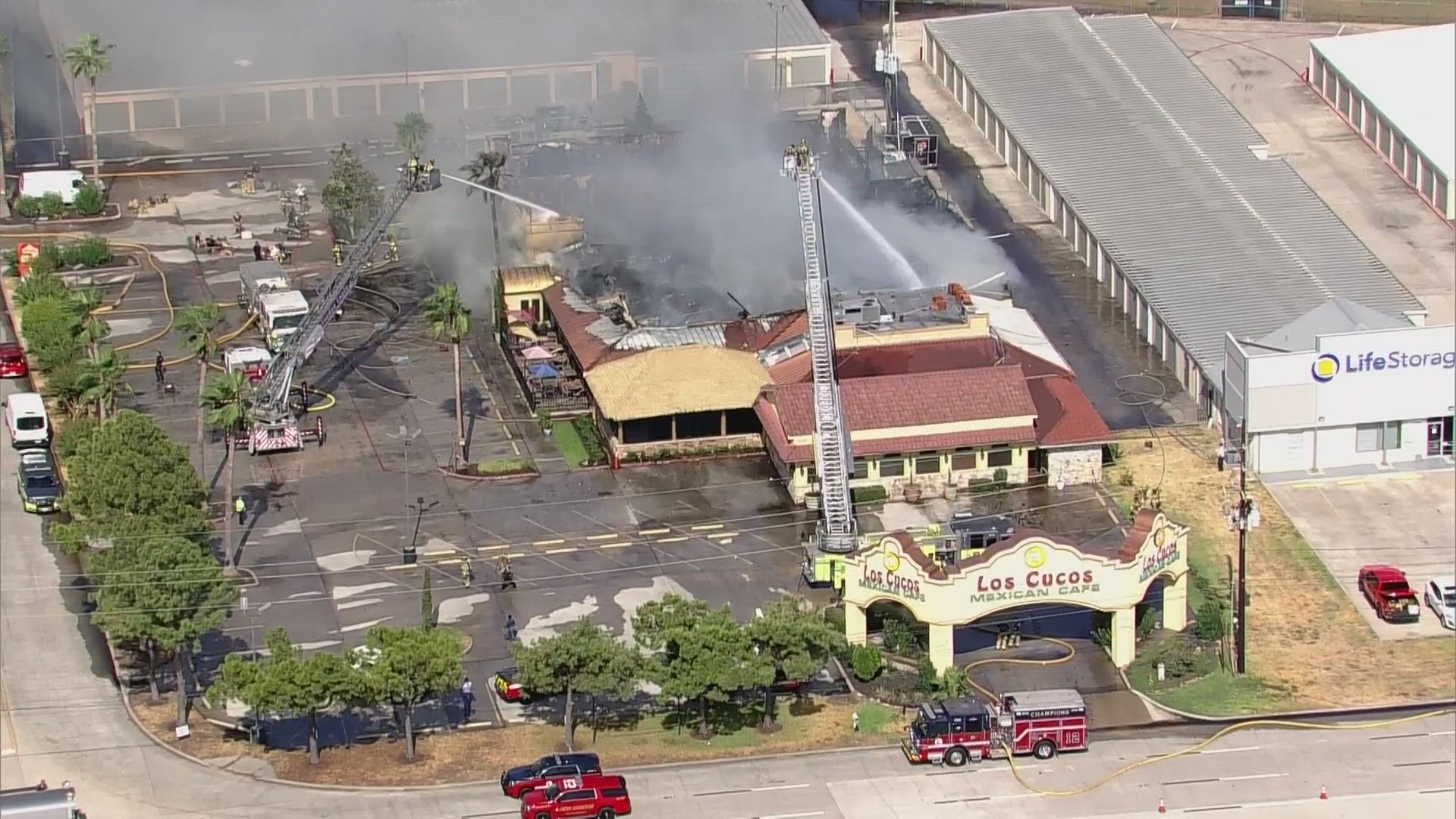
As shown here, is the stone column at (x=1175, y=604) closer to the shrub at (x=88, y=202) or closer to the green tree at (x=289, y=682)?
the green tree at (x=289, y=682)

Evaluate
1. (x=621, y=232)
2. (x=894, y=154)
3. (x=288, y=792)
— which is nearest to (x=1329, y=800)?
(x=288, y=792)

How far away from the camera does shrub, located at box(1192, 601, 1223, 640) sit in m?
99.4

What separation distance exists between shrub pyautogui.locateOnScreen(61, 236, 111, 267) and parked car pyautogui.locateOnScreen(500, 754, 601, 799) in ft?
194

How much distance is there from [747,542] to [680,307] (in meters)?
18.0

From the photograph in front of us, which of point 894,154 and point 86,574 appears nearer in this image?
point 86,574

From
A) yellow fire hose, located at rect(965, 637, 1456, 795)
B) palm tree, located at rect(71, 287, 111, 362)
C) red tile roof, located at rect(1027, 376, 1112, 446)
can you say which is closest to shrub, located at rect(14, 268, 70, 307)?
palm tree, located at rect(71, 287, 111, 362)

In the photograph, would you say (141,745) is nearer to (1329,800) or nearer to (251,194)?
(1329,800)

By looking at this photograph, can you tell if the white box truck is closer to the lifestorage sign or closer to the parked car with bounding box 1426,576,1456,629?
the lifestorage sign

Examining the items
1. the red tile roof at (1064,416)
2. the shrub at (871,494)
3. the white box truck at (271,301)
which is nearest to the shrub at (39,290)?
the white box truck at (271,301)

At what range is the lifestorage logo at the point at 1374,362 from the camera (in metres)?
113

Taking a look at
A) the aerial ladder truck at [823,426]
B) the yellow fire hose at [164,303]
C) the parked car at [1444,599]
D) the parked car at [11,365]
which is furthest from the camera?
the parked car at [11,365]

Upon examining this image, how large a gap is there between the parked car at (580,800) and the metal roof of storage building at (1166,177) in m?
41.9

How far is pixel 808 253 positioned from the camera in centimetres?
10938

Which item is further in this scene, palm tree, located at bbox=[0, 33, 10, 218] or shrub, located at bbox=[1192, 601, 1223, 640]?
palm tree, located at bbox=[0, 33, 10, 218]
